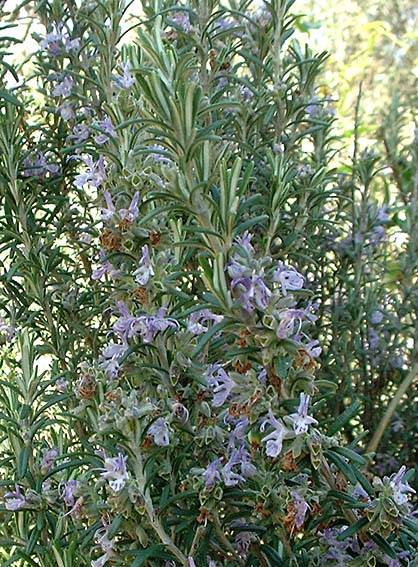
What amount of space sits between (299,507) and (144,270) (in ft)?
0.80

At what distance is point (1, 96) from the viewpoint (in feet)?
3.11

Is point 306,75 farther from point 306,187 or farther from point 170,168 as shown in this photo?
point 170,168

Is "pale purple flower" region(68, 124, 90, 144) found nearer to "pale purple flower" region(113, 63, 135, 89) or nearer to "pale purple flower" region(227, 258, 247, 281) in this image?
"pale purple flower" region(113, 63, 135, 89)

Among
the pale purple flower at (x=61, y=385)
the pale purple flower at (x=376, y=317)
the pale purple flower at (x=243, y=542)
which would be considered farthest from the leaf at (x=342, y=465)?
the pale purple flower at (x=376, y=317)

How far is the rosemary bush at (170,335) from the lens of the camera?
24.9 inches

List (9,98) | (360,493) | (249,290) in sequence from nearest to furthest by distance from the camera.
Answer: (249,290) < (360,493) < (9,98)

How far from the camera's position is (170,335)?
747 millimetres

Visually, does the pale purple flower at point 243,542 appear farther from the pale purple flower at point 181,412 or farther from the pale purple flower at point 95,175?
the pale purple flower at point 95,175

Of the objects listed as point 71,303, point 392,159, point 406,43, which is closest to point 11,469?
point 71,303

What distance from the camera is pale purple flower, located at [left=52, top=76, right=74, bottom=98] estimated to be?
1061 millimetres

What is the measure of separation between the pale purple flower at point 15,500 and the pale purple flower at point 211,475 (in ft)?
0.80

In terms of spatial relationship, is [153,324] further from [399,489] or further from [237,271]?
[399,489]

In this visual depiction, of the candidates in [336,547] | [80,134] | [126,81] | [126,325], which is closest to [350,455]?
[336,547]

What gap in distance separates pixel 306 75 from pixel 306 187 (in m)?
0.20
